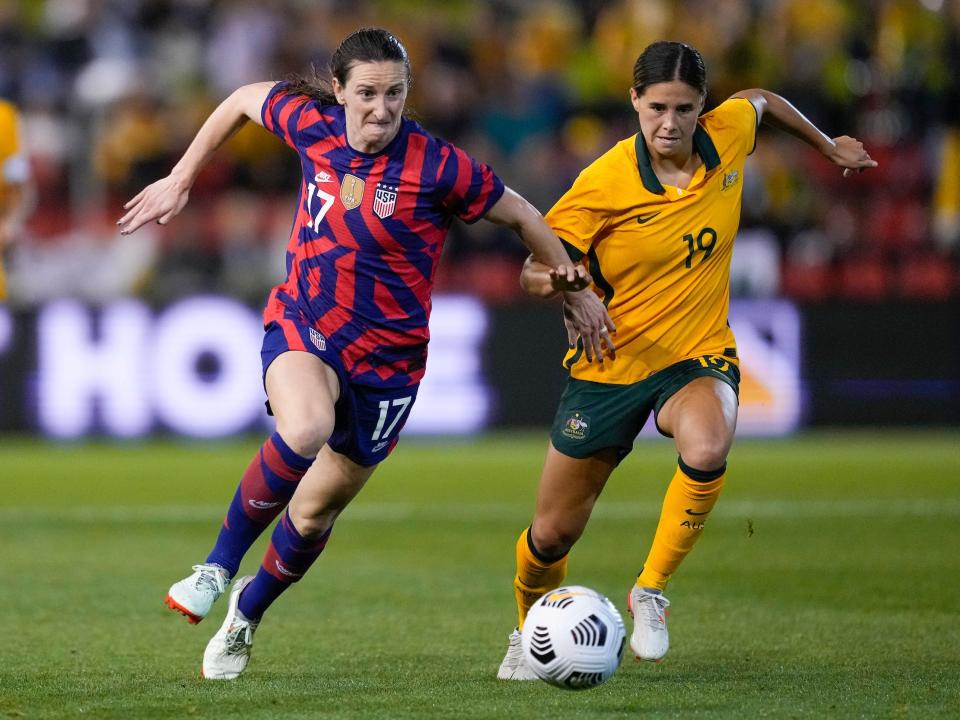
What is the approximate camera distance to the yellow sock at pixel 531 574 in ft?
18.9

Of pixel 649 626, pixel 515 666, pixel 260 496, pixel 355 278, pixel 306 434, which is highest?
pixel 355 278

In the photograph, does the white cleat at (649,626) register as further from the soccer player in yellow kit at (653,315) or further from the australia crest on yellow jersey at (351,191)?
the australia crest on yellow jersey at (351,191)

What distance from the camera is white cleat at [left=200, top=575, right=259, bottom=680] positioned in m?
5.26

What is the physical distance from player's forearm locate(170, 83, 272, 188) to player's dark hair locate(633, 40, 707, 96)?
1.37 metres

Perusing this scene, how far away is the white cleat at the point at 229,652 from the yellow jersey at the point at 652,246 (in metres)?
1.55

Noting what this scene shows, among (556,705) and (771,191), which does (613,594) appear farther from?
(771,191)

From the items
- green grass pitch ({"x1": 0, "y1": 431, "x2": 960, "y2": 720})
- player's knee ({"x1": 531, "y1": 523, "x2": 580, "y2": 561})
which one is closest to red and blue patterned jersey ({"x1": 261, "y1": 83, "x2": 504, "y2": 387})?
player's knee ({"x1": 531, "y1": 523, "x2": 580, "y2": 561})

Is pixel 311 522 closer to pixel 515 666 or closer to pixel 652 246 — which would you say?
pixel 515 666

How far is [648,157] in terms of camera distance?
5.68 m

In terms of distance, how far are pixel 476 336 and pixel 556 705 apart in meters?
9.25

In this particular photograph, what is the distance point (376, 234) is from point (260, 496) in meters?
0.96

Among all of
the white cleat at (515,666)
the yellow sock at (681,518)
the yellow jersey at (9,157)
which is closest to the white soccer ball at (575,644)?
the white cleat at (515,666)

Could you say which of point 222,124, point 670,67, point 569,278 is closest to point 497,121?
point 222,124

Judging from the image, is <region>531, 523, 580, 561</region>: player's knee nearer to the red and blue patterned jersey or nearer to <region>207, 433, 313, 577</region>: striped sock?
the red and blue patterned jersey
